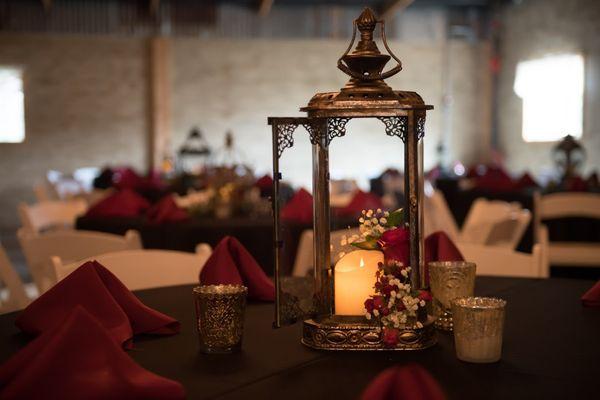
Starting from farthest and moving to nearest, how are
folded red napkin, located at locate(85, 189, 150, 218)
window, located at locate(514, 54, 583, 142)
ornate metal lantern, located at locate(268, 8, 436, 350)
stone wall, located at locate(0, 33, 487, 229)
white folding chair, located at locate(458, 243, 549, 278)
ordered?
1. stone wall, located at locate(0, 33, 487, 229)
2. window, located at locate(514, 54, 583, 142)
3. folded red napkin, located at locate(85, 189, 150, 218)
4. white folding chair, located at locate(458, 243, 549, 278)
5. ornate metal lantern, located at locate(268, 8, 436, 350)

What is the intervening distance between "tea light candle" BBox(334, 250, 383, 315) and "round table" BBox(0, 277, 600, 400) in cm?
10

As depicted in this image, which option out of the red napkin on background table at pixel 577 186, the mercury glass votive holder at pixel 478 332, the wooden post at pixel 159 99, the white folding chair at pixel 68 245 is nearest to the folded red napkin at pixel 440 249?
the mercury glass votive holder at pixel 478 332

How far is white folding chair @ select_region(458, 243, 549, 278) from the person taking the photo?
101 inches

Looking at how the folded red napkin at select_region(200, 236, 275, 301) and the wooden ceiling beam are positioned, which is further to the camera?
the wooden ceiling beam

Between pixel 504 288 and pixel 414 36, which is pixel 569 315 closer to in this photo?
pixel 504 288

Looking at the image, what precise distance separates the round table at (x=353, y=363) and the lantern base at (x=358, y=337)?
17mm

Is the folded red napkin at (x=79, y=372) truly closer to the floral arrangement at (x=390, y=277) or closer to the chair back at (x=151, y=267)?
the floral arrangement at (x=390, y=277)

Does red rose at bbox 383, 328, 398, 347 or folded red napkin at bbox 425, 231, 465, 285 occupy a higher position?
folded red napkin at bbox 425, 231, 465, 285

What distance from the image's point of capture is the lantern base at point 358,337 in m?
1.44

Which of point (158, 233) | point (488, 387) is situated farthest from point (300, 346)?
point (158, 233)

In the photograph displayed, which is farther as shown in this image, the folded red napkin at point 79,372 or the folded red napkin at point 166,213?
the folded red napkin at point 166,213

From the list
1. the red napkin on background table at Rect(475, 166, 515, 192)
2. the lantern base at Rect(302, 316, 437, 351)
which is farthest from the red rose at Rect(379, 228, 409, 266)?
the red napkin on background table at Rect(475, 166, 515, 192)

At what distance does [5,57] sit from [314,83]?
512 cm

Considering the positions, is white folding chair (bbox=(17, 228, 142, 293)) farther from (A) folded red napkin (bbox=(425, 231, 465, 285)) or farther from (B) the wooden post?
(B) the wooden post
